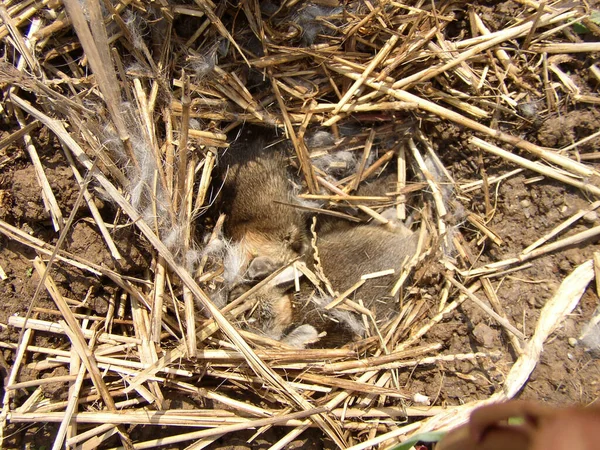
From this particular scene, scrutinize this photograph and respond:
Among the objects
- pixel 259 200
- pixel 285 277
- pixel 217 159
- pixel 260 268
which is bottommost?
pixel 285 277

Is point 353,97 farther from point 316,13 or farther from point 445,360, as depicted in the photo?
Result: point 445,360

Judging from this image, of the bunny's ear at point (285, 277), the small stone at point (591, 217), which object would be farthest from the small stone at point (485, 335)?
the bunny's ear at point (285, 277)

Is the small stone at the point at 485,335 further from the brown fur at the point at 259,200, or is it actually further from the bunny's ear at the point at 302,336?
the brown fur at the point at 259,200

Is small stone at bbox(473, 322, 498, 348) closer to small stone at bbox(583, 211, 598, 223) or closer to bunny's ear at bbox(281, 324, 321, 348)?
small stone at bbox(583, 211, 598, 223)

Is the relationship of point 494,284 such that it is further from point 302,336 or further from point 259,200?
point 259,200

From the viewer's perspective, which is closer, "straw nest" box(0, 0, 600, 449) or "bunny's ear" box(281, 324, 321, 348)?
"straw nest" box(0, 0, 600, 449)

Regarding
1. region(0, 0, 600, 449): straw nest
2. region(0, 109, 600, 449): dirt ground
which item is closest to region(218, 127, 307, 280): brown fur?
region(0, 0, 600, 449): straw nest

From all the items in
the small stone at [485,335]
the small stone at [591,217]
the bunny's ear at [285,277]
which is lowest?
the small stone at [485,335]

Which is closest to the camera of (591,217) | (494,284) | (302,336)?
(591,217)

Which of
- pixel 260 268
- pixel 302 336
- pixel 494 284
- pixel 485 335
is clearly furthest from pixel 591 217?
pixel 260 268
